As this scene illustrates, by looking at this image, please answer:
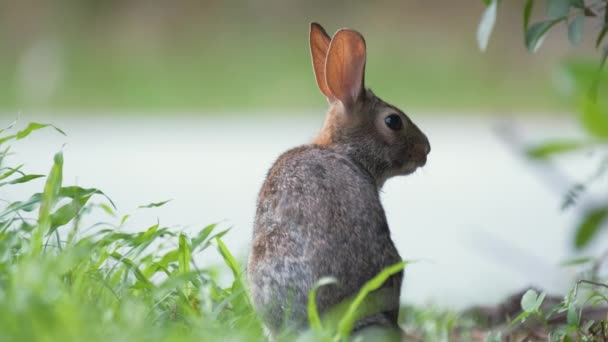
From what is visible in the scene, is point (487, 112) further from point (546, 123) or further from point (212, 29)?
point (212, 29)

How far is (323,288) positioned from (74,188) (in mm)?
800

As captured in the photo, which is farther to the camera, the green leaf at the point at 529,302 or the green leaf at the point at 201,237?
the green leaf at the point at 201,237

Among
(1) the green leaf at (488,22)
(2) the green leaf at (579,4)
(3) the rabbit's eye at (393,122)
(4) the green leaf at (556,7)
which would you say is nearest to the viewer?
(4) the green leaf at (556,7)

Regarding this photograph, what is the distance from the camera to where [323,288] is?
286 centimetres

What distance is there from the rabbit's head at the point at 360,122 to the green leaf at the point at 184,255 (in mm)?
636

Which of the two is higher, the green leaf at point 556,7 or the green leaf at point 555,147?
the green leaf at point 556,7

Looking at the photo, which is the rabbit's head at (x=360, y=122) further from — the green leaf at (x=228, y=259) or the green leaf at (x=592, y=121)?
the green leaf at (x=592, y=121)

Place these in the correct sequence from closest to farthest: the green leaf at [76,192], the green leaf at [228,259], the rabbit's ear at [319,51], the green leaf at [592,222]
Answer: the green leaf at [592,222]
the green leaf at [76,192]
the green leaf at [228,259]
the rabbit's ear at [319,51]

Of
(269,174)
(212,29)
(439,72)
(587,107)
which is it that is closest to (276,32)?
(212,29)

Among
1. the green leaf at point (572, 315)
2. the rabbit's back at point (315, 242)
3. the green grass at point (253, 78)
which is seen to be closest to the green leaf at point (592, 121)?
the rabbit's back at point (315, 242)

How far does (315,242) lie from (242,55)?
12.1 meters

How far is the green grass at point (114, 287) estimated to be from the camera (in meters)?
2.20

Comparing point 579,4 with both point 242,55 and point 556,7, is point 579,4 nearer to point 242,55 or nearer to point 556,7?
point 556,7

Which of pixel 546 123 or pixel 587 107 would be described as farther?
pixel 546 123
